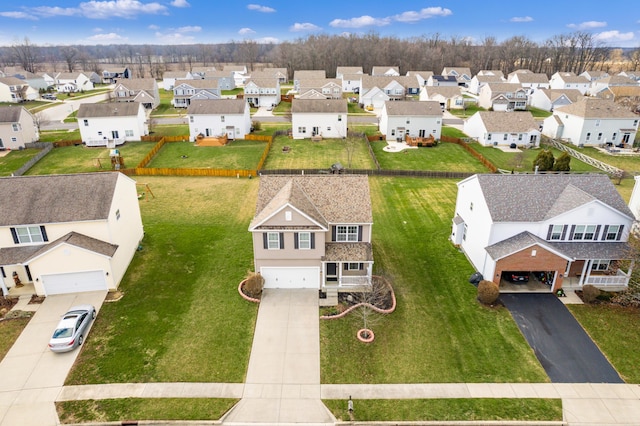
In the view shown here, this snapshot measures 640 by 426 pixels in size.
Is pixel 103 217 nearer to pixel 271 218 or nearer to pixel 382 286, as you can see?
pixel 271 218

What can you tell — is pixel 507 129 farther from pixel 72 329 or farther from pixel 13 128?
pixel 13 128

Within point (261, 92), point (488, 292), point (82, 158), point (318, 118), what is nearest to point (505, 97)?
point (318, 118)

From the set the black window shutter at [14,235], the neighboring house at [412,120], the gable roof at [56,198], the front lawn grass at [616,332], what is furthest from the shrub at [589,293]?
the neighboring house at [412,120]

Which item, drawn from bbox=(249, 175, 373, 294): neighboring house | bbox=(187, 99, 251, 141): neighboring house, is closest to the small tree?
bbox=(249, 175, 373, 294): neighboring house

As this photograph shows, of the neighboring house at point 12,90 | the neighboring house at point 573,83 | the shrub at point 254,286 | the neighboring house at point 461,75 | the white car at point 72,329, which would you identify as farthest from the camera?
the neighboring house at point 461,75

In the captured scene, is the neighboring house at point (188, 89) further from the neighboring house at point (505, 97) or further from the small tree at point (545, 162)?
the small tree at point (545, 162)
